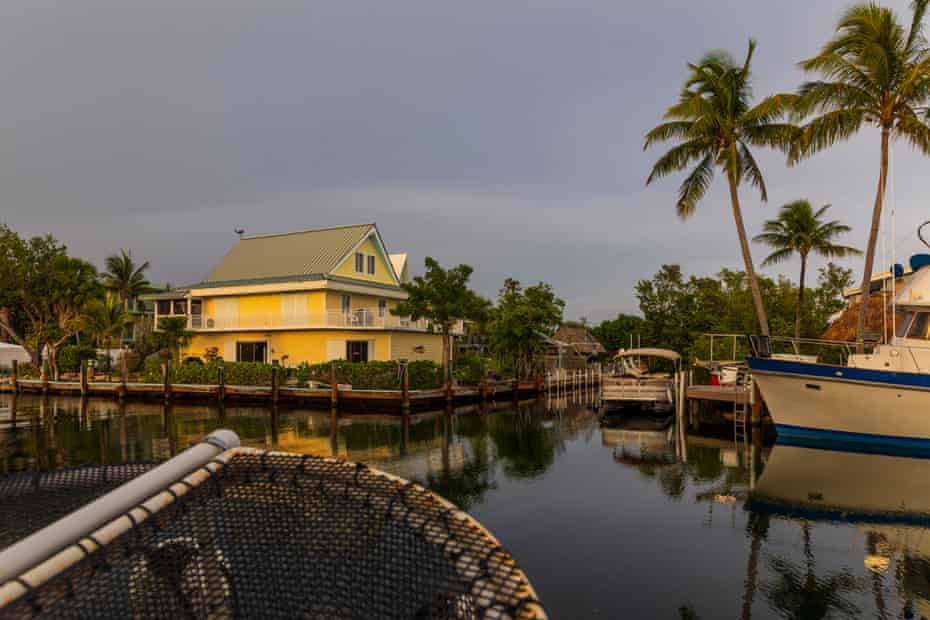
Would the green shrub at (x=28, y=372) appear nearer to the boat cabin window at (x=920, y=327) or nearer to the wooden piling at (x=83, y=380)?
the wooden piling at (x=83, y=380)

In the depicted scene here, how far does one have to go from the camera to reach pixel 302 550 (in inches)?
105

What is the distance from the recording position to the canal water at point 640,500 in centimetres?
776

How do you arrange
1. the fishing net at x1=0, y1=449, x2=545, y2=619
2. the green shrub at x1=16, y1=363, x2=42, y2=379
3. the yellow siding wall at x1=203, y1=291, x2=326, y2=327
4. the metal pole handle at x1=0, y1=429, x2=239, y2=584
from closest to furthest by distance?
the metal pole handle at x1=0, y1=429, x2=239, y2=584
the fishing net at x1=0, y1=449, x2=545, y2=619
the yellow siding wall at x1=203, y1=291, x2=326, y2=327
the green shrub at x1=16, y1=363, x2=42, y2=379

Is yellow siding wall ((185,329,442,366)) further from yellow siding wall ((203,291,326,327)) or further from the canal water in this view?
the canal water

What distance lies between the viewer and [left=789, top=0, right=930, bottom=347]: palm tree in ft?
61.0

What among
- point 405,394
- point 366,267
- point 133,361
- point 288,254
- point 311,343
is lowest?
point 405,394

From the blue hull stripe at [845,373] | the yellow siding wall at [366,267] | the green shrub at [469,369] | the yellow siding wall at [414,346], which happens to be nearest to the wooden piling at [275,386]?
the yellow siding wall at [414,346]

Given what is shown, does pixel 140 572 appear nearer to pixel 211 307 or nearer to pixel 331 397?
pixel 331 397

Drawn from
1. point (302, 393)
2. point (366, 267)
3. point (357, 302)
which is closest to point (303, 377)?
point (302, 393)

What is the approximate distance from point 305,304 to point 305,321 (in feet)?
4.24

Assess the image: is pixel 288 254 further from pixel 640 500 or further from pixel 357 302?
pixel 640 500

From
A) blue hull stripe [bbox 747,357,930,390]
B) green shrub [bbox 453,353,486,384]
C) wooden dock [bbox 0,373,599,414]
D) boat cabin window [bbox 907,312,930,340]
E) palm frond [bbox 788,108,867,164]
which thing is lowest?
wooden dock [bbox 0,373,599,414]

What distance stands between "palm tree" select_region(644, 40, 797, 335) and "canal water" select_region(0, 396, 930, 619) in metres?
8.13

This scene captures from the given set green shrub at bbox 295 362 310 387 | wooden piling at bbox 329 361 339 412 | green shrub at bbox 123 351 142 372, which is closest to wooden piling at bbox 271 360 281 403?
green shrub at bbox 295 362 310 387
